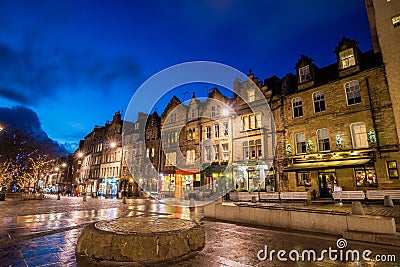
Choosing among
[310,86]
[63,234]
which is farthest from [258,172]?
[63,234]

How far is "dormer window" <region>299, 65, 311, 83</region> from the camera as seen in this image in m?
22.1

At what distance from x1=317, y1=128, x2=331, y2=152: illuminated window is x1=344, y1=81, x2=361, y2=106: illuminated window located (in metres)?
3.03

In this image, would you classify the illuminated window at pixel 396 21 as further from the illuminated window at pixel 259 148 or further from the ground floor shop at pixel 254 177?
the ground floor shop at pixel 254 177

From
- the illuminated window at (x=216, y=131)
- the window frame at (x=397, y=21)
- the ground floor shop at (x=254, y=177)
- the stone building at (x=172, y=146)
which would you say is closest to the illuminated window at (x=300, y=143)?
the ground floor shop at (x=254, y=177)

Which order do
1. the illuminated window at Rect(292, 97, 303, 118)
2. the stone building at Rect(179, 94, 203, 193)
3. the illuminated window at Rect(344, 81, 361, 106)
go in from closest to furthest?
the illuminated window at Rect(344, 81, 361, 106) → the illuminated window at Rect(292, 97, 303, 118) → the stone building at Rect(179, 94, 203, 193)

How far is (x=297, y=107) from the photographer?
876 inches

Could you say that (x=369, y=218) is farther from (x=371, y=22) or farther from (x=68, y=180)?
(x=68, y=180)

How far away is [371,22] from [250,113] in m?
14.3

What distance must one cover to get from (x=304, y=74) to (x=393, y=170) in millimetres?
11447

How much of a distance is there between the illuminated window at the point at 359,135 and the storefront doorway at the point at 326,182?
9.73 feet

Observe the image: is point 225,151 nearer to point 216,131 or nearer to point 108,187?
point 216,131

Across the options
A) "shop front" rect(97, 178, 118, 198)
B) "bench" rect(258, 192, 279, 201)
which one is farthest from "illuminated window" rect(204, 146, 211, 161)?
"shop front" rect(97, 178, 118, 198)

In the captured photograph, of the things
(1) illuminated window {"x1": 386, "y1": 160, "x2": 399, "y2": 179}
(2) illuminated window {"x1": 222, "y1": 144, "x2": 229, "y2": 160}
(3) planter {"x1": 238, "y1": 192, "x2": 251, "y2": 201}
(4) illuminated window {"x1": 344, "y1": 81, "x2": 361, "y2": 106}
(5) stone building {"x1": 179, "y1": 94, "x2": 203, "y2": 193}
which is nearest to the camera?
(1) illuminated window {"x1": 386, "y1": 160, "x2": 399, "y2": 179}

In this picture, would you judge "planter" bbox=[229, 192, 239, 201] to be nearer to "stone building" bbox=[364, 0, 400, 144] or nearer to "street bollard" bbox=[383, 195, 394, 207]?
"street bollard" bbox=[383, 195, 394, 207]
